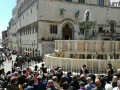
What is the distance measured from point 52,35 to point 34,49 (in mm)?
→ 5256

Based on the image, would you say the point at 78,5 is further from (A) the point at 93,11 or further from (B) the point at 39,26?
(B) the point at 39,26

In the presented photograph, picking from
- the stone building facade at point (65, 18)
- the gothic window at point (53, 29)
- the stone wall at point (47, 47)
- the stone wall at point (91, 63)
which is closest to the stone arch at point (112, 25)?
the stone building facade at point (65, 18)

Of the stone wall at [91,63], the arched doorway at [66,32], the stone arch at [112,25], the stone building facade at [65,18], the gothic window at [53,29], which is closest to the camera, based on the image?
the stone wall at [91,63]

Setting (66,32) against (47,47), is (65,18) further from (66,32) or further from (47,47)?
(47,47)

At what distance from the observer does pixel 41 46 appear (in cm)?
3089

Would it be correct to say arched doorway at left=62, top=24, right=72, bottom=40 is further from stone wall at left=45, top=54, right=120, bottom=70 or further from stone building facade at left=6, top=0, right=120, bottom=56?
stone wall at left=45, top=54, right=120, bottom=70

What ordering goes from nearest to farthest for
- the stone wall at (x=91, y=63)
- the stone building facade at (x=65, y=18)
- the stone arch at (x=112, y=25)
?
the stone wall at (x=91, y=63) < the stone building facade at (x=65, y=18) < the stone arch at (x=112, y=25)

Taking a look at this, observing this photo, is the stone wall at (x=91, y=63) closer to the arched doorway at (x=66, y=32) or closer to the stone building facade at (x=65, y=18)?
the stone building facade at (x=65, y=18)

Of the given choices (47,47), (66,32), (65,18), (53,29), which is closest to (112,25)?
(66,32)

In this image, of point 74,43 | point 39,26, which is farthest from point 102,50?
point 39,26

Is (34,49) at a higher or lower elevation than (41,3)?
lower

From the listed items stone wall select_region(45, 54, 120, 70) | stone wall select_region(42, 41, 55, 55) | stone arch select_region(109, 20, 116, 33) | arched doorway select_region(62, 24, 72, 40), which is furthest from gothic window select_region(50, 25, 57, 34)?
stone wall select_region(45, 54, 120, 70)

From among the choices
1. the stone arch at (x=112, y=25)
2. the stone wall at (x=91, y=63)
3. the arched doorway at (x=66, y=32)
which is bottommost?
the stone wall at (x=91, y=63)

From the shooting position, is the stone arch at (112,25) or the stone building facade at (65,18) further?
the stone arch at (112,25)
